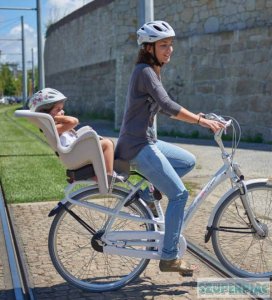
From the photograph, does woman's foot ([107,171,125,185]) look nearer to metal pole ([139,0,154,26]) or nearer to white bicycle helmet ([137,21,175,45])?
white bicycle helmet ([137,21,175,45])

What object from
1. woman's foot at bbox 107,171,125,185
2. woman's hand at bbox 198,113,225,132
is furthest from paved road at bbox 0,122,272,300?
woman's hand at bbox 198,113,225,132

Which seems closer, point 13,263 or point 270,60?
point 13,263

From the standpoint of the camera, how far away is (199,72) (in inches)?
571

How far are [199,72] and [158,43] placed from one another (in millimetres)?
11052

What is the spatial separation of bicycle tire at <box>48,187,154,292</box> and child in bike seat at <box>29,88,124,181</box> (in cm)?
24

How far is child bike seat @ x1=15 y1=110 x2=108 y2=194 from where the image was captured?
11.8 feet

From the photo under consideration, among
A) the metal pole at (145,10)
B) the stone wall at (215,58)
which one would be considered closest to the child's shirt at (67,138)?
the metal pole at (145,10)

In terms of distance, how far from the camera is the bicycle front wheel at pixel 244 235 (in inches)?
158

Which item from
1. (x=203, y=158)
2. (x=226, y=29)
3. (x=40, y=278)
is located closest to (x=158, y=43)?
(x=40, y=278)

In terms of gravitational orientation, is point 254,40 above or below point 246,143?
above

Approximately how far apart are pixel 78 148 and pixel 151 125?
540 mm

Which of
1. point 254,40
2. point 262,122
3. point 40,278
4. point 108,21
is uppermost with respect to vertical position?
point 108,21

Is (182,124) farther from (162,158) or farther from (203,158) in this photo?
(162,158)

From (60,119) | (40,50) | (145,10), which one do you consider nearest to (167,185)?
(60,119)
